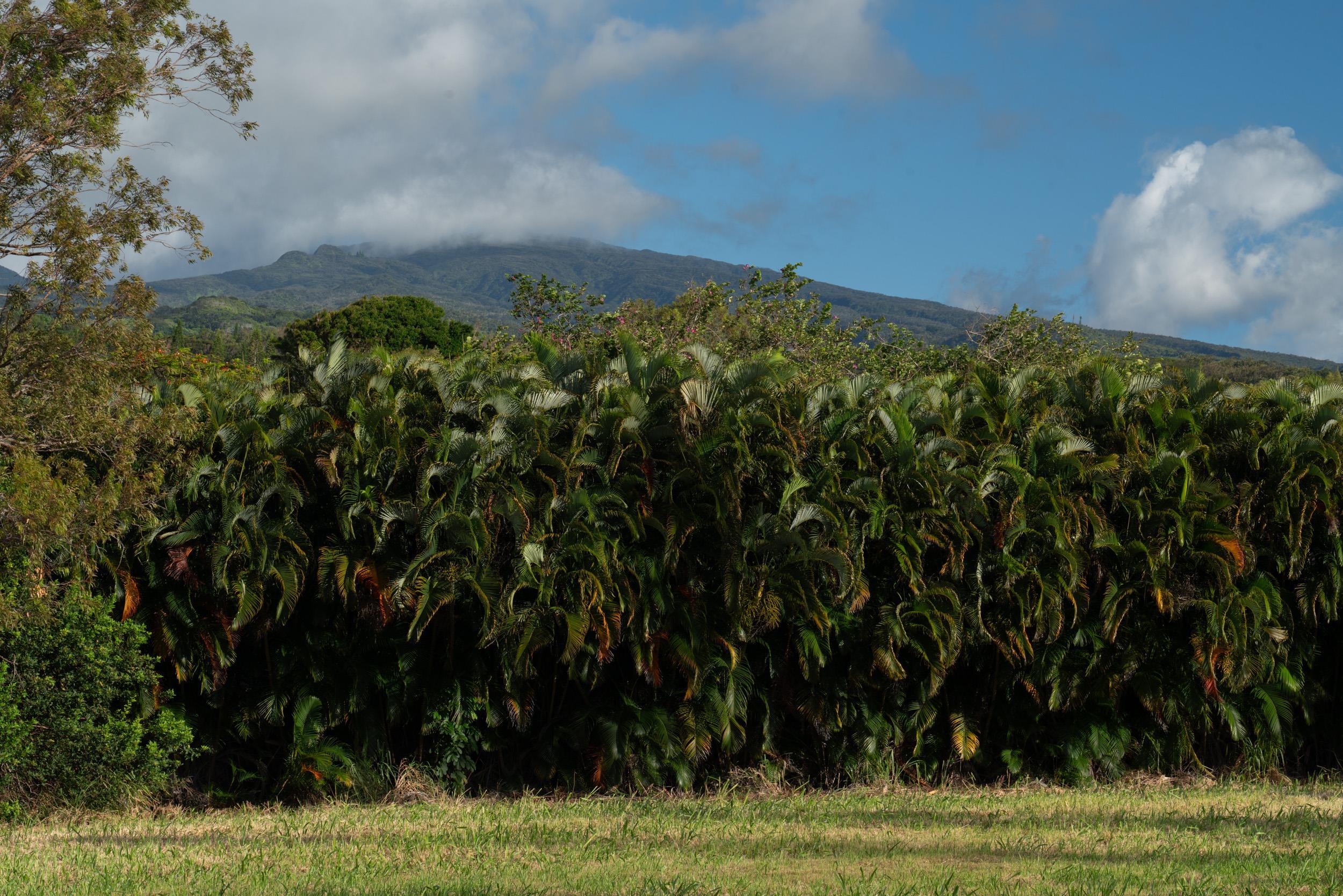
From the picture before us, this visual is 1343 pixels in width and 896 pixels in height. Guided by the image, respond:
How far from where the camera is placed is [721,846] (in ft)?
19.7

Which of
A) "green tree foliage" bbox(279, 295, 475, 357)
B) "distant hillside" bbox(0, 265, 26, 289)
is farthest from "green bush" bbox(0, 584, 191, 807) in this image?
"green tree foliage" bbox(279, 295, 475, 357)

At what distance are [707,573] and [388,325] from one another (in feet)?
162

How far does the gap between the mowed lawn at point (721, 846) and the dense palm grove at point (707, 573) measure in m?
0.54

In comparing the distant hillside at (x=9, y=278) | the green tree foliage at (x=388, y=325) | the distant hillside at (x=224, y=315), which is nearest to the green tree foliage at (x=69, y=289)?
the distant hillside at (x=9, y=278)

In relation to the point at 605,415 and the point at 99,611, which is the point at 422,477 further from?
the point at 99,611

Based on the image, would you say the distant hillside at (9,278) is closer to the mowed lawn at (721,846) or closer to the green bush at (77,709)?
the green bush at (77,709)

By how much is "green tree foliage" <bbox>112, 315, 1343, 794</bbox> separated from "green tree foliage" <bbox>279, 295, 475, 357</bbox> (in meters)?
42.6

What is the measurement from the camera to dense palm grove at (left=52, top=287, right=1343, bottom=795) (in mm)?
7242

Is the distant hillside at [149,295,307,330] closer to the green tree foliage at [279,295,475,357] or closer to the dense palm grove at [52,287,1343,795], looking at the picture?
the green tree foliage at [279,295,475,357]

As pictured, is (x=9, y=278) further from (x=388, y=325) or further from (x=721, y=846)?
(x=388, y=325)

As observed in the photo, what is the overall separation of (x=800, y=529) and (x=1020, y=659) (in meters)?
1.91

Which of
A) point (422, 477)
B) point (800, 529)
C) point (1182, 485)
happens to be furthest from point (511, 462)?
point (1182, 485)

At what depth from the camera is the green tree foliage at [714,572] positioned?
23.8 feet

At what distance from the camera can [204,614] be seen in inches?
290
